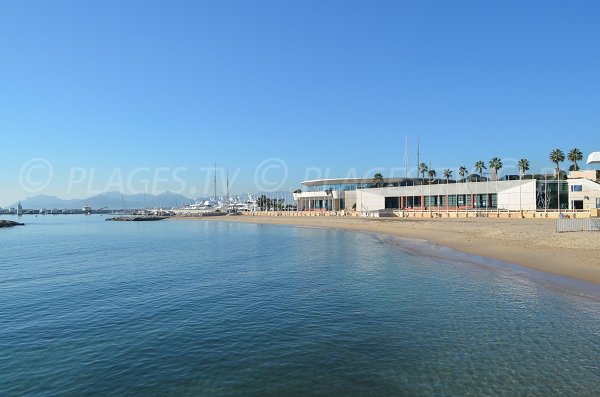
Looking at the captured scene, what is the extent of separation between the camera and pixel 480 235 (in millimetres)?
48188

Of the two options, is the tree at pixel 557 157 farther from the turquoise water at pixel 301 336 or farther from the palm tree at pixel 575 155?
the turquoise water at pixel 301 336

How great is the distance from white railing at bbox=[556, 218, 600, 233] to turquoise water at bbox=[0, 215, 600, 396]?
20475 millimetres

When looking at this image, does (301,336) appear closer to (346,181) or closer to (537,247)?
(537,247)

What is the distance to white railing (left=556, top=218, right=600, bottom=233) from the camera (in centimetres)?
3875

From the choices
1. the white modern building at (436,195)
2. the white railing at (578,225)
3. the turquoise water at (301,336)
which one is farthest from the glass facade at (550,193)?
the turquoise water at (301,336)

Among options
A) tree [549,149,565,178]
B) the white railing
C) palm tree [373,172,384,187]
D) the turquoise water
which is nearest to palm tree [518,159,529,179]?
tree [549,149,565,178]

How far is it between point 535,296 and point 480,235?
101 feet

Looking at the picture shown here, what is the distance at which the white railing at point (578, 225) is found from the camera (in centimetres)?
3875

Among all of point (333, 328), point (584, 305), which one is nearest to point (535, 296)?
point (584, 305)

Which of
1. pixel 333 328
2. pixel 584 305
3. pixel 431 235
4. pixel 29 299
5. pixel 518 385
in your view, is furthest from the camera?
pixel 431 235

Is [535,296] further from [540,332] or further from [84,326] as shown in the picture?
[84,326]

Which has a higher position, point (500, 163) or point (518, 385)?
point (500, 163)

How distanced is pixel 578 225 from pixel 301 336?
126ft

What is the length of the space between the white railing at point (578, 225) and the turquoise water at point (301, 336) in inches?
806
